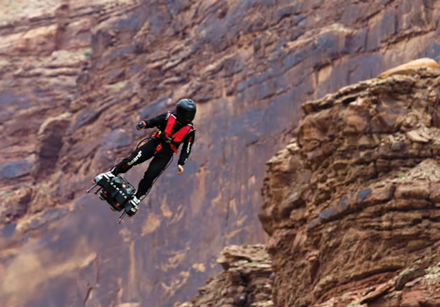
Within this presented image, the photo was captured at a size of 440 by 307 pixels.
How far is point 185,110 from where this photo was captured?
654 inches

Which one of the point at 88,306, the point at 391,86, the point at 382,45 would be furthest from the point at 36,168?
→ the point at 391,86

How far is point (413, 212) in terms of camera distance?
82.2 ft

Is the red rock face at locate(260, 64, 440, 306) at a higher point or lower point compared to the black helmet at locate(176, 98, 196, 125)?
higher

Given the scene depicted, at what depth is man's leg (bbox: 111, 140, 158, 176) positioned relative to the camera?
17.4m

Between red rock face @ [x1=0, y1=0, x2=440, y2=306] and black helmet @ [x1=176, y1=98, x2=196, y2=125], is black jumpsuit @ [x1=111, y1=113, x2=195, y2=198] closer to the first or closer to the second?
black helmet @ [x1=176, y1=98, x2=196, y2=125]

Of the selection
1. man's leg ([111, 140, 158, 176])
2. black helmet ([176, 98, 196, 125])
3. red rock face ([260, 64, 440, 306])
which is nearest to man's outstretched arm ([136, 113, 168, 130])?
black helmet ([176, 98, 196, 125])

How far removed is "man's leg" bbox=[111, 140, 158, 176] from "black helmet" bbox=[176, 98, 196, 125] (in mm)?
1168

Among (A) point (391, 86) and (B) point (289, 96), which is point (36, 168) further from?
(A) point (391, 86)

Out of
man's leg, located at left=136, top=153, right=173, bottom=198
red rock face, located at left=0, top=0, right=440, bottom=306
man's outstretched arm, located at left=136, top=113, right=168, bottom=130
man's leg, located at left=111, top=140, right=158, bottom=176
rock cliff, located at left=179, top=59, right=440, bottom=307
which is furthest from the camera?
red rock face, located at left=0, top=0, right=440, bottom=306

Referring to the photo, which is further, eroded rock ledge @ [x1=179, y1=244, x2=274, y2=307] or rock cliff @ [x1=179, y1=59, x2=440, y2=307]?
eroded rock ledge @ [x1=179, y1=244, x2=274, y2=307]

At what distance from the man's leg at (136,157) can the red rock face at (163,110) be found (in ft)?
103

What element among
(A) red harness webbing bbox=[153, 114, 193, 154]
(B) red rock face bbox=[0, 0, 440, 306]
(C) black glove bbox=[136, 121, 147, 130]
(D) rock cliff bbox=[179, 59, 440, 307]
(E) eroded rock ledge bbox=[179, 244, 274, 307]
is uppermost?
(B) red rock face bbox=[0, 0, 440, 306]

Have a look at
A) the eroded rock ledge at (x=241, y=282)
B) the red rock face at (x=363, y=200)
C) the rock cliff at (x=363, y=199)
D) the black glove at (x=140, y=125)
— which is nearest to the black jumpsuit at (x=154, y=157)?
the black glove at (x=140, y=125)

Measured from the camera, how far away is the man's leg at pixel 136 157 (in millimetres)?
17438
